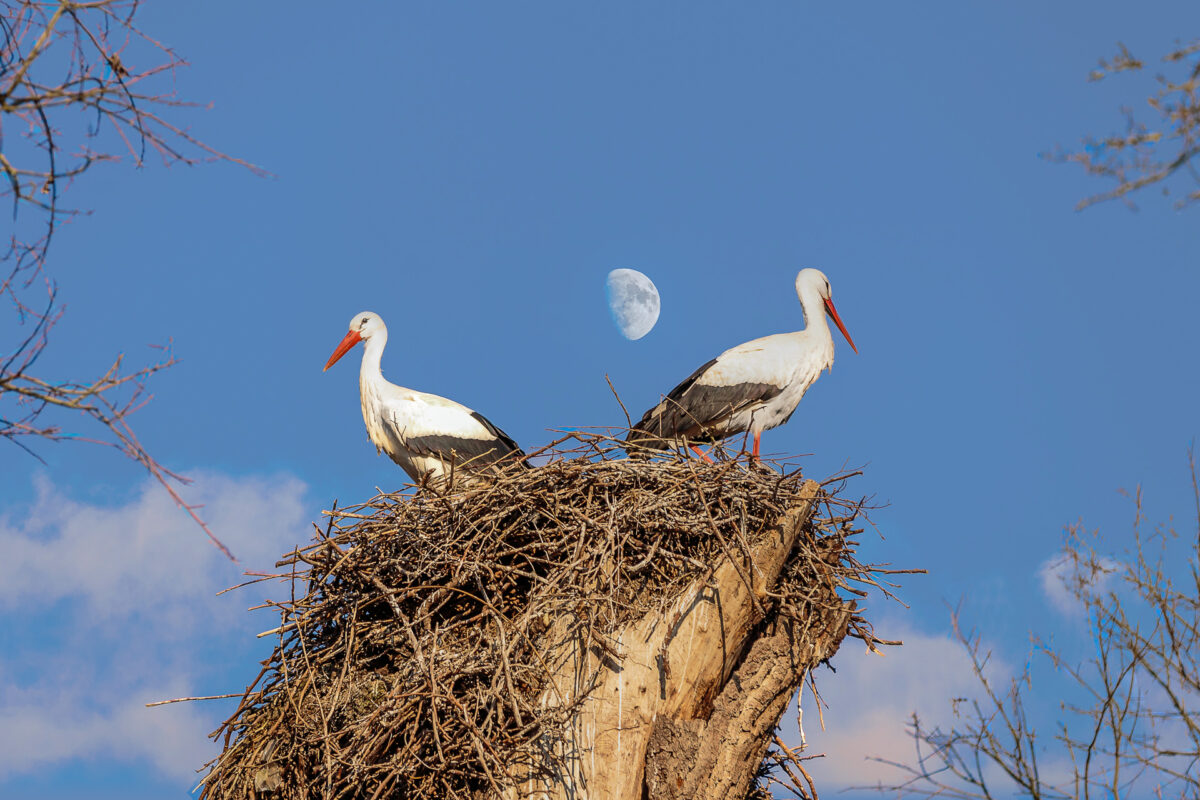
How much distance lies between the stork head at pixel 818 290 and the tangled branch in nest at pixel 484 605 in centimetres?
377

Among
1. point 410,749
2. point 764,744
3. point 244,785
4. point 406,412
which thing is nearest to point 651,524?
point 764,744

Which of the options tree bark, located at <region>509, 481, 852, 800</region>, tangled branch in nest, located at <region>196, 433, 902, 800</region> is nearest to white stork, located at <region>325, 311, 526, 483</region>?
tangled branch in nest, located at <region>196, 433, 902, 800</region>

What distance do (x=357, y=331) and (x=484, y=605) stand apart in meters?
5.14

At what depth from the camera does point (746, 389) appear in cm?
860

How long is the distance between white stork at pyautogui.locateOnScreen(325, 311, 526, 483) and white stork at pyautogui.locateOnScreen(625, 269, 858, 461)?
1460 mm

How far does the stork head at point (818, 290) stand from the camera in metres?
9.57

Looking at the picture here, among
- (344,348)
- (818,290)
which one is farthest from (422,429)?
(818,290)

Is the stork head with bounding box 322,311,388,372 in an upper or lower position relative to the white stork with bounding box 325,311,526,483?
upper

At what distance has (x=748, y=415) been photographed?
28.3 feet

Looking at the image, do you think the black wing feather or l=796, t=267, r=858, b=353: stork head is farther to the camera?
l=796, t=267, r=858, b=353: stork head

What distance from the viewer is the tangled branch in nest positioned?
5184 millimetres

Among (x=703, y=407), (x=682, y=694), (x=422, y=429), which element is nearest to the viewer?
(x=682, y=694)

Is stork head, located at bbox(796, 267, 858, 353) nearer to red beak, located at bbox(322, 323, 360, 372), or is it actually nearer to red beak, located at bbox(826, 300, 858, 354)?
red beak, located at bbox(826, 300, 858, 354)

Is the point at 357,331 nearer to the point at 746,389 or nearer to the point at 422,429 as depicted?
the point at 422,429
